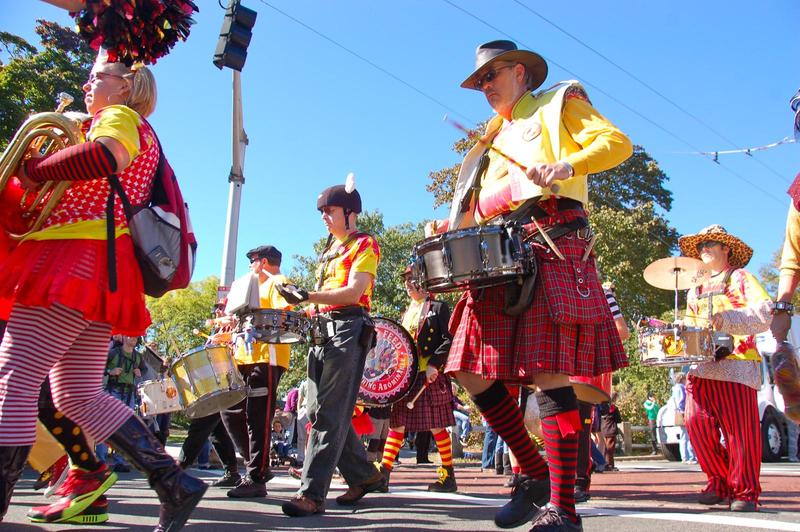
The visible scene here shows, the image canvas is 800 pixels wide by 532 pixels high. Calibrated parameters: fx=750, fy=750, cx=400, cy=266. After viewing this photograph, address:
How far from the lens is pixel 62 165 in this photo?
2928 mm

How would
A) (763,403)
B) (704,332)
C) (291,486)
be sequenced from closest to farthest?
(704,332) → (291,486) → (763,403)

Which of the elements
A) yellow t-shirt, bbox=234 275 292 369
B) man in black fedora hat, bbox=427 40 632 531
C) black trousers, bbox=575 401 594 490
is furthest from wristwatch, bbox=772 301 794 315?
yellow t-shirt, bbox=234 275 292 369

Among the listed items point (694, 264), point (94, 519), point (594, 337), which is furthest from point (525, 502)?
point (694, 264)

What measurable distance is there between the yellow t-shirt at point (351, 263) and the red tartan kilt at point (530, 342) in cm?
112

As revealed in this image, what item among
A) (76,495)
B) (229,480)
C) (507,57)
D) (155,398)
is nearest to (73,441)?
(76,495)

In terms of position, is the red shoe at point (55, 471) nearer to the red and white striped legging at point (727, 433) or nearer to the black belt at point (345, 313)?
the black belt at point (345, 313)

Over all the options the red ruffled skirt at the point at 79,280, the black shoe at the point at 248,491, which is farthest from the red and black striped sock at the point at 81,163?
the black shoe at the point at 248,491

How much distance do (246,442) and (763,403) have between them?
1088cm

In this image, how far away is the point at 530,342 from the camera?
338 cm

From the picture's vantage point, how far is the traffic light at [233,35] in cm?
991

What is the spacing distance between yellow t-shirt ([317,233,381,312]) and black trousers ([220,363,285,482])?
5.55 feet

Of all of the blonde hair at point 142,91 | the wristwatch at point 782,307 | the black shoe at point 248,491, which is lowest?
the black shoe at point 248,491

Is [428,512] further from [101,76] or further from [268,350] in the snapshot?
[101,76]

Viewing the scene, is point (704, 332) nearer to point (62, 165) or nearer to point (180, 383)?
point (180, 383)
